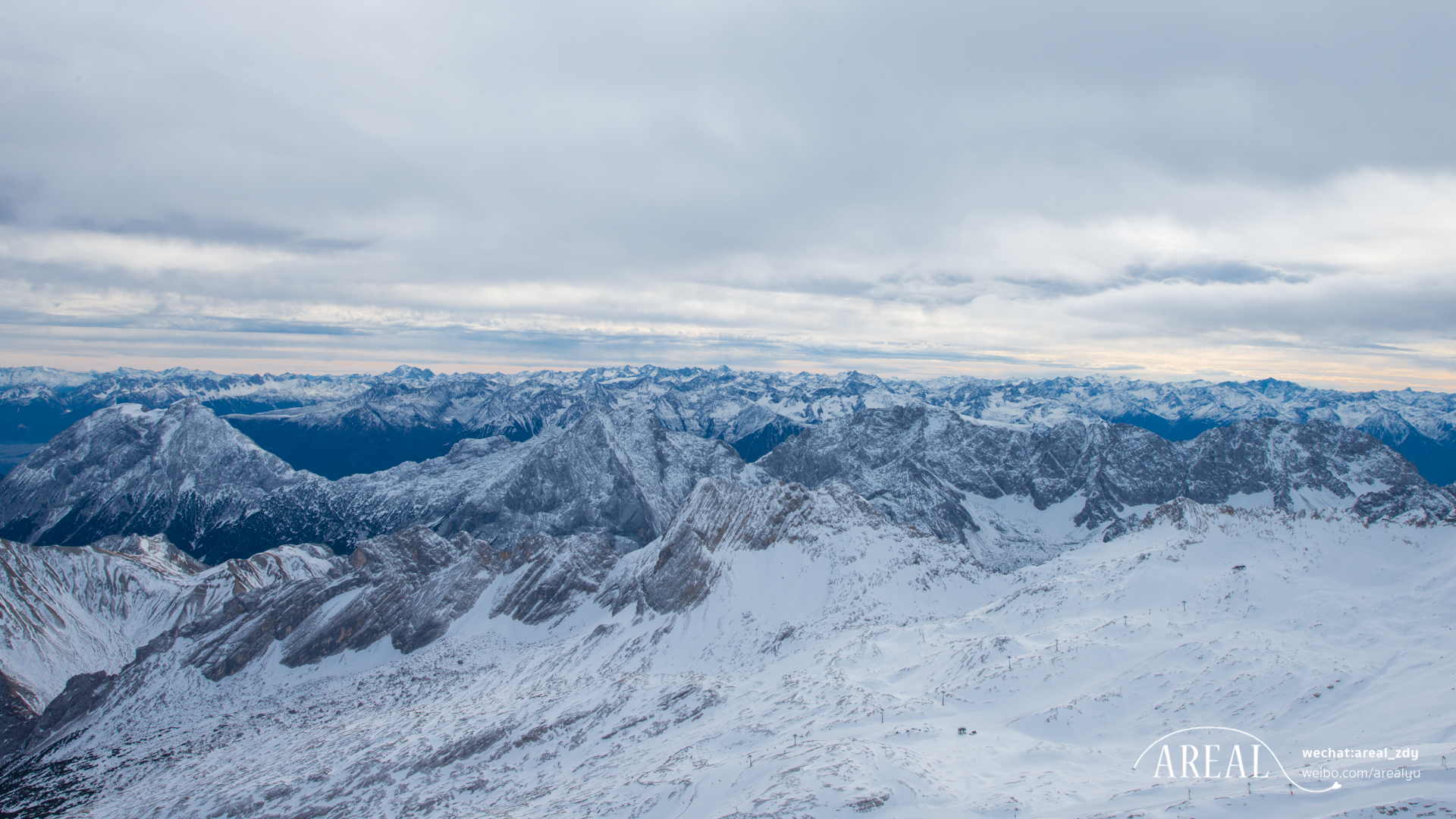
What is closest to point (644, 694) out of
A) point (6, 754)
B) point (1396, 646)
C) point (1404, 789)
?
point (1404, 789)

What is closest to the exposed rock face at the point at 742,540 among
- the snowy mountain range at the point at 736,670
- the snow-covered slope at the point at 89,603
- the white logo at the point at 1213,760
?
the snowy mountain range at the point at 736,670

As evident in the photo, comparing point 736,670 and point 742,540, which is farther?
point 742,540

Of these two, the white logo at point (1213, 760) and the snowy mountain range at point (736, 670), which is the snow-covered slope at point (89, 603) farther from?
the white logo at point (1213, 760)

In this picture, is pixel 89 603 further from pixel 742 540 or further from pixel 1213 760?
pixel 1213 760

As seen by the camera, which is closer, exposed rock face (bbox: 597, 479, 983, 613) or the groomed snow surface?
the groomed snow surface

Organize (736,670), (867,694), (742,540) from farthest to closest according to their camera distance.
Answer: (742,540) < (736,670) < (867,694)

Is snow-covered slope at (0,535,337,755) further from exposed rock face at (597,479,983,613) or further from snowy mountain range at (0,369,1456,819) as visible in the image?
exposed rock face at (597,479,983,613)

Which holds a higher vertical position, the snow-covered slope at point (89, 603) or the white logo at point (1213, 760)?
the white logo at point (1213, 760)

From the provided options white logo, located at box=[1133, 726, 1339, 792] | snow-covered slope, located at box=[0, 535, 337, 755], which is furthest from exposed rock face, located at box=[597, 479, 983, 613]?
snow-covered slope, located at box=[0, 535, 337, 755]

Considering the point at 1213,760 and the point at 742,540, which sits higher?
the point at 1213,760

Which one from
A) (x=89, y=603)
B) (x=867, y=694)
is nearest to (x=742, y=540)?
(x=867, y=694)
